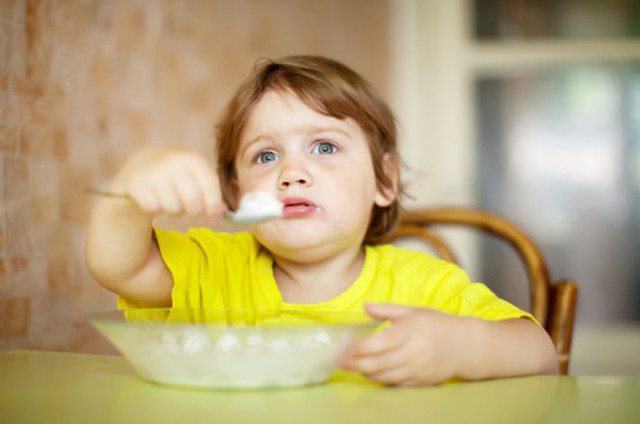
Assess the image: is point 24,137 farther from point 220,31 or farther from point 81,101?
point 220,31

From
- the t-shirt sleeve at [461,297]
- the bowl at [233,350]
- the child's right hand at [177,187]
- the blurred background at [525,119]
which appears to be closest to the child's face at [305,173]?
the t-shirt sleeve at [461,297]

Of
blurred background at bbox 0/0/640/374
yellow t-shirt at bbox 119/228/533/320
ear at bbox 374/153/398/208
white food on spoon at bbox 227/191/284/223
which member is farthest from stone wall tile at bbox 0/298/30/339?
blurred background at bbox 0/0/640/374

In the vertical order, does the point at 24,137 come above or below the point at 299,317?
above

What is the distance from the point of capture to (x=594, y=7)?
2.20 meters

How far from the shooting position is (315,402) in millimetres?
456

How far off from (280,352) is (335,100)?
520 mm

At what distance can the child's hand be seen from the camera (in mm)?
511

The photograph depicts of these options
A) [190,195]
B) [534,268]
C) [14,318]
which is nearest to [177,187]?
[190,195]

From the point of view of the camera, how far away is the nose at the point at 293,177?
830mm

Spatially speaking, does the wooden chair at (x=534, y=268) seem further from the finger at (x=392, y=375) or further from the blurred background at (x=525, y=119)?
the blurred background at (x=525, y=119)

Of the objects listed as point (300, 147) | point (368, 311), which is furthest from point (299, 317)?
point (300, 147)

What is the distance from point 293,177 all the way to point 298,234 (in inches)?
3.1

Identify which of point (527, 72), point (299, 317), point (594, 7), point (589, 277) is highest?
point (594, 7)

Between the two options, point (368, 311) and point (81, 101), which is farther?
point (81, 101)
